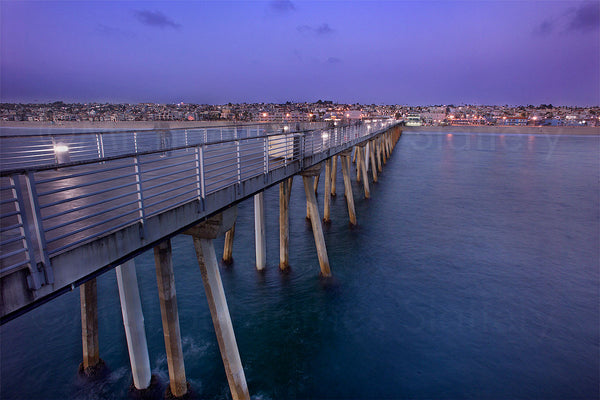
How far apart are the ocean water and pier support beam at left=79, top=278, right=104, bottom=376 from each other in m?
0.32

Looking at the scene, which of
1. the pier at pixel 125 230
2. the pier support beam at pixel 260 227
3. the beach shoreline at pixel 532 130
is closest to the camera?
the pier at pixel 125 230

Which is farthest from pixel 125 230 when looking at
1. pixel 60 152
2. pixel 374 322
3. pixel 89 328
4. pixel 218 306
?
pixel 374 322

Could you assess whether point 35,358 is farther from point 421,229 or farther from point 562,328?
point 421,229

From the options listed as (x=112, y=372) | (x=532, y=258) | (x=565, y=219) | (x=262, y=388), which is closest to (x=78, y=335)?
(x=112, y=372)

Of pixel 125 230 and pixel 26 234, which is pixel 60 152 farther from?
pixel 26 234

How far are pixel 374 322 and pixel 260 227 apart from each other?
4.39 m

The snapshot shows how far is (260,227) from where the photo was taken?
36.8ft

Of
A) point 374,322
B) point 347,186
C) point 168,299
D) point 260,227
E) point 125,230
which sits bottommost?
point 374,322

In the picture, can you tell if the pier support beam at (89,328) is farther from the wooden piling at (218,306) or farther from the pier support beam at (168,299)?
the wooden piling at (218,306)

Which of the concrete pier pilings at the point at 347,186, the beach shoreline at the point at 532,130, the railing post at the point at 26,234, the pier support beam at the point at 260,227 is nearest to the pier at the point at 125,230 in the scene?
the railing post at the point at 26,234

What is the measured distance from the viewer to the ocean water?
8.00 m

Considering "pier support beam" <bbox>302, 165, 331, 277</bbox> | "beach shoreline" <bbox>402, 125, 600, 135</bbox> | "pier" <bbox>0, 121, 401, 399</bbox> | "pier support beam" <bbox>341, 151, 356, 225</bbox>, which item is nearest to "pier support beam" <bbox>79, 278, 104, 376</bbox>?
"pier" <bbox>0, 121, 401, 399</bbox>

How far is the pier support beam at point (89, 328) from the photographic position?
22.3ft

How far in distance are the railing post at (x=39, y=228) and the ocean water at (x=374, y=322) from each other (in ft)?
17.9
